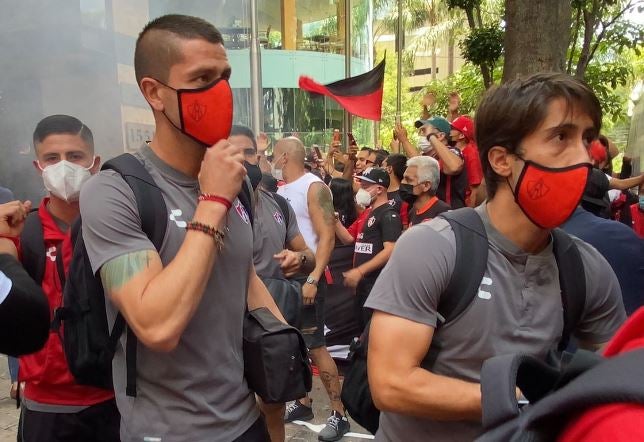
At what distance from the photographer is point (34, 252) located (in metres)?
2.28

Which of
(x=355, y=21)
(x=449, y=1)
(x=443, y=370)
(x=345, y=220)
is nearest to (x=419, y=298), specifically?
(x=443, y=370)

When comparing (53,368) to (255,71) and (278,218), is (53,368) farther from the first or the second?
(255,71)

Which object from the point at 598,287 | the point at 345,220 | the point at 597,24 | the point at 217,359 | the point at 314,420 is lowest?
the point at 314,420

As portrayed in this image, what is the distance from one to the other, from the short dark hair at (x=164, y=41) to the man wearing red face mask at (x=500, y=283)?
2.81 ft

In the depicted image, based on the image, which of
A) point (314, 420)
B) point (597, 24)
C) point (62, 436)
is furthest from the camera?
point (597, 24)

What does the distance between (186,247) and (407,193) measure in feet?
12.4

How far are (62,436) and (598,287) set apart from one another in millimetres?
1977

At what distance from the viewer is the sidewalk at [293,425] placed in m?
4.12

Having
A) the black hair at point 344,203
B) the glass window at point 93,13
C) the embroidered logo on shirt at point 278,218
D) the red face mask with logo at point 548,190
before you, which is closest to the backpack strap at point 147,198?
the red face mask with logo at point 548,190

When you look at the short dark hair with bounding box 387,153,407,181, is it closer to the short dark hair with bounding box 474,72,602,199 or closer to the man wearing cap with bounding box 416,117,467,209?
the man wearing cap with bounding box 416,117,467,209

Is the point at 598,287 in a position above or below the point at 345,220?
above

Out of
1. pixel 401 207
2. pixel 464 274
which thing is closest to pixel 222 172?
pixel 464 274

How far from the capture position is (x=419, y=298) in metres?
1.48

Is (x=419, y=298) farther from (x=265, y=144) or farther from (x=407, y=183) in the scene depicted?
(x=265, y=144)
